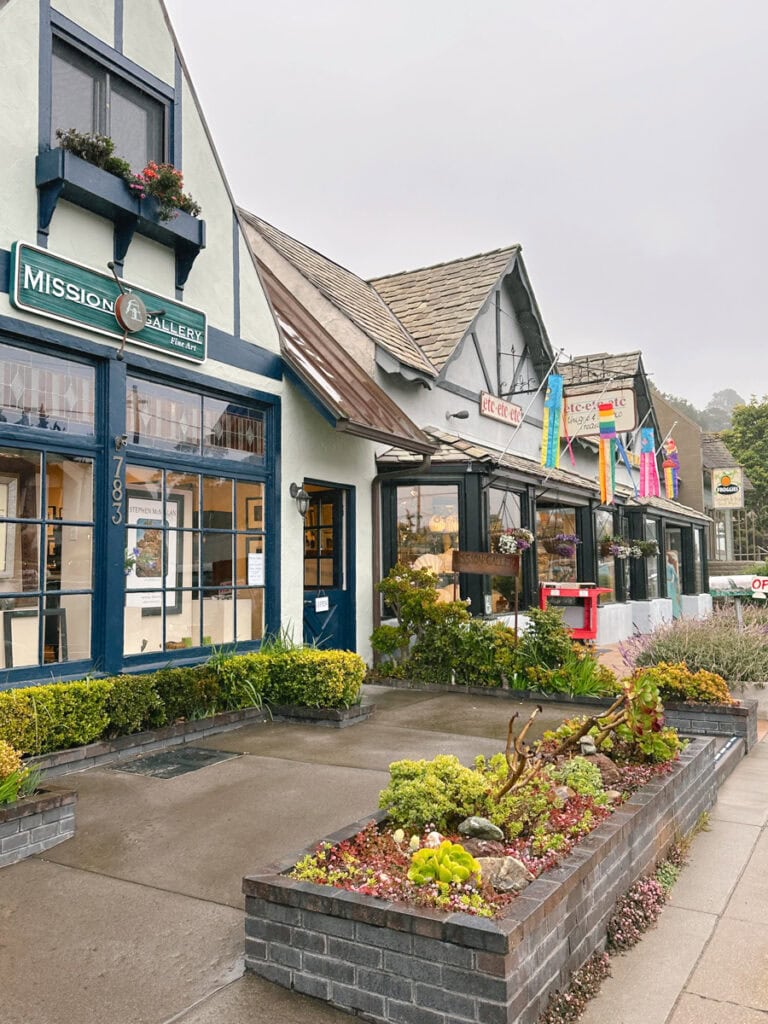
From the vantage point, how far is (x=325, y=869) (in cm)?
342

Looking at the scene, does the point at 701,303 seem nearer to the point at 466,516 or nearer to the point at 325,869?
the point at 466,516

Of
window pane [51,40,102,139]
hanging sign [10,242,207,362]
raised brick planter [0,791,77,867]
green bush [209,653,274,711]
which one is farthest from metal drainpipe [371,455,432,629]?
raised brick planter [0,791,77,867]

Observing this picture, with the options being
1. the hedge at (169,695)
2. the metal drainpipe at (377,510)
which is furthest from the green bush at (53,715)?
the metal drainpipe at (377,510)

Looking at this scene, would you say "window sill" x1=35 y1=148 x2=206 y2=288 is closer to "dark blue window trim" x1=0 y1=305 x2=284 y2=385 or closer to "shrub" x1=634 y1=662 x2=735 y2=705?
"dark blue window trim" x1=0 y1=305 x2=284 y2=385

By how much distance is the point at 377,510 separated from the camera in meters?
11.7

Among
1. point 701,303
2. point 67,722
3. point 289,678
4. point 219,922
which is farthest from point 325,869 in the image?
point 701,303

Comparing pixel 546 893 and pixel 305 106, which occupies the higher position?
pixel 305 106

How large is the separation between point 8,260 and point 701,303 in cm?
6527

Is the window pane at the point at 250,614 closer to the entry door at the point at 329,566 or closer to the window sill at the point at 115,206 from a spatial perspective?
the entry door at the point at 329,566

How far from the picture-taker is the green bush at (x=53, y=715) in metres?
5.85

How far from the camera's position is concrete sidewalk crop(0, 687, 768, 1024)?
3086mm

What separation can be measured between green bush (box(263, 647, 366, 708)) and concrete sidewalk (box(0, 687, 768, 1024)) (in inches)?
52.7

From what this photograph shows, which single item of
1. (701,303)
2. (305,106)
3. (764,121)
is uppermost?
(701,303)

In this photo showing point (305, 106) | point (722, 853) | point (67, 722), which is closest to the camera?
point (722, 853)
